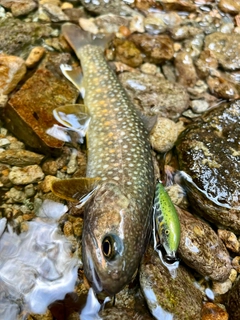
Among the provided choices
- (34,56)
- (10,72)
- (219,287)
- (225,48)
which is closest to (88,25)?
(34,56)

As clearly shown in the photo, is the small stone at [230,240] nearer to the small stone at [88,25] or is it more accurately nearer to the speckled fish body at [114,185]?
the speckled fish body at [114,185]

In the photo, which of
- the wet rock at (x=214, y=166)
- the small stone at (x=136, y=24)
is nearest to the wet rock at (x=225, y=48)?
the small stone at (x=136, y=24)

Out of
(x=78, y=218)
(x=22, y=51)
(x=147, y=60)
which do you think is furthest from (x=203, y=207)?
(x=22, y=51)

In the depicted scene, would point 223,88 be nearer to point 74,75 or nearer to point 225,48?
point 225,48

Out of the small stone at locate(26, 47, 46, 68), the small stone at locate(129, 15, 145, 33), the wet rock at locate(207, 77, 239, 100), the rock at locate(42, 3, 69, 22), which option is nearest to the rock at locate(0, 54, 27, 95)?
the small stone at locate(26, 47, 46, 68)

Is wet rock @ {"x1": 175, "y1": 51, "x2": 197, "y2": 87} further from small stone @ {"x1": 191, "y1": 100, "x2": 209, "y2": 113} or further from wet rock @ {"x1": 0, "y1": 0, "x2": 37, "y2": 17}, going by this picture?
wet rock @ {"x1": 0, "y1": 0, "x2": 37, "y2": 17}

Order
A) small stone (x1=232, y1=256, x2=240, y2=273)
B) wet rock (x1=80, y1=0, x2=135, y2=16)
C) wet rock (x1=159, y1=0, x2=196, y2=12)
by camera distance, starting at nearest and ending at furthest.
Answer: small stone (x1=232, y1=256, x2=240, y2=273) → wet rock (x1=80, y1=0, x2=135, y2=16) → wet rock (x1=159, y1=0, x2=196, y2=12)
